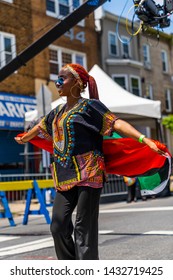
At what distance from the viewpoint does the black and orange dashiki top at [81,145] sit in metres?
3.72

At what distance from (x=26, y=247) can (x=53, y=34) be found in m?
3.75

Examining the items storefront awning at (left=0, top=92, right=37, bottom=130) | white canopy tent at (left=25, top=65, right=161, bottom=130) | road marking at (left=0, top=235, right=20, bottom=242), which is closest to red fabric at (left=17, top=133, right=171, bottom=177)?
road marking at (left=0, top=235, right=20, bottom=242)

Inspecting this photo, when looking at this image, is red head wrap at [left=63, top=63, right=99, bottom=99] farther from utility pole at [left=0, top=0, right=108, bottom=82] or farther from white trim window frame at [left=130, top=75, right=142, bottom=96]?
white trim window frame at [left=130, top=75, right=142, bottom=96]

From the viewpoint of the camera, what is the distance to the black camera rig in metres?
5.62

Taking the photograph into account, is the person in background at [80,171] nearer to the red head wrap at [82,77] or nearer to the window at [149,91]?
the red head wrap at [82,77]

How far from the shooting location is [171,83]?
3453 centimetres

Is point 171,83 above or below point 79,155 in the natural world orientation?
above

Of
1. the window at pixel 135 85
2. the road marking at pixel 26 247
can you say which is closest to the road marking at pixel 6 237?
the road marking at pixel 26 247

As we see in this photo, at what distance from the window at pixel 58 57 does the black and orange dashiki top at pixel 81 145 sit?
1953cm

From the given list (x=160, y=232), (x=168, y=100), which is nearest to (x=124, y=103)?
(x=160, y=232)

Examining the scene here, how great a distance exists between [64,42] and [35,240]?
56.8 ft

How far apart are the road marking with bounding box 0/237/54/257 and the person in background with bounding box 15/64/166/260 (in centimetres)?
296
